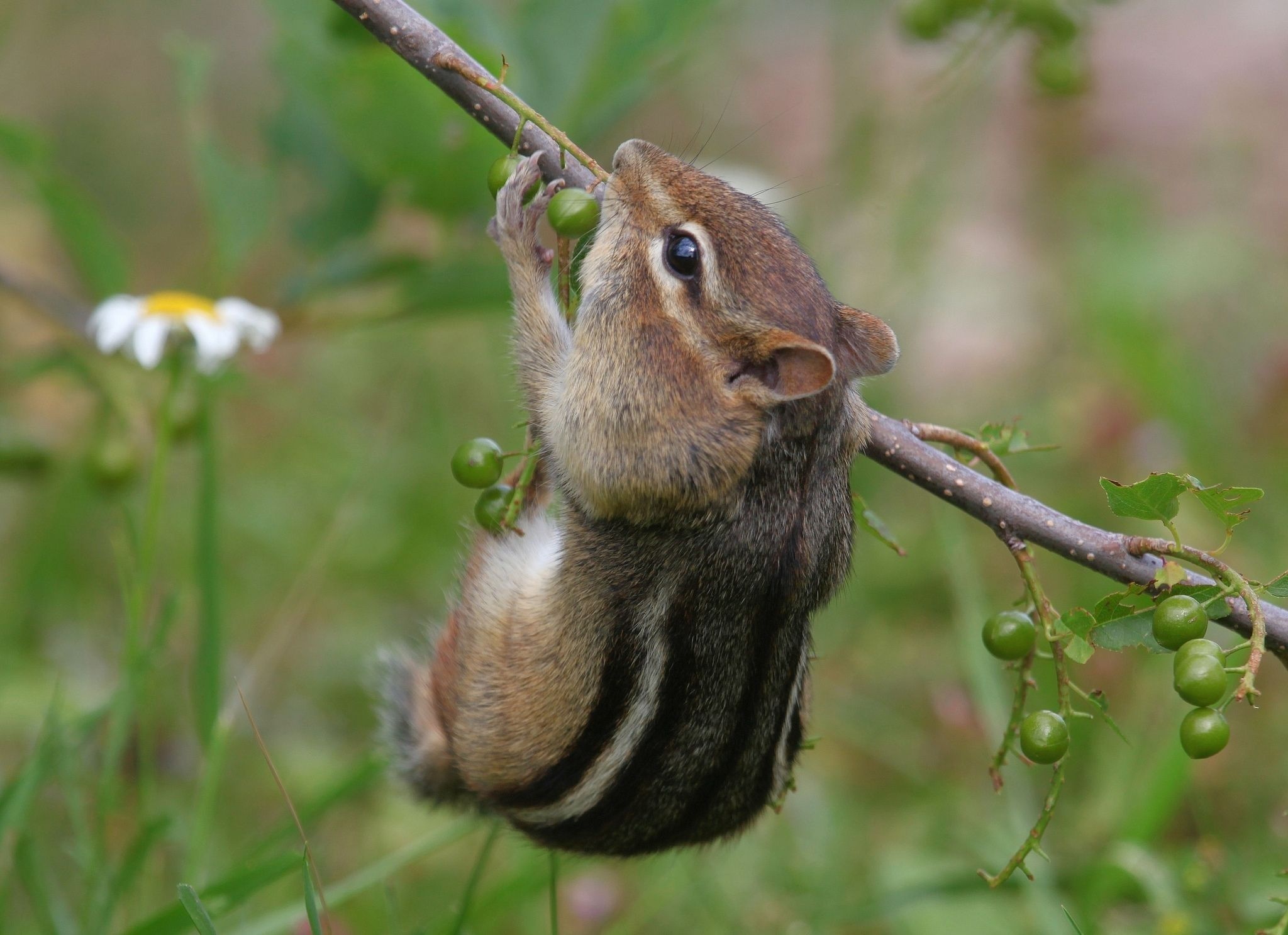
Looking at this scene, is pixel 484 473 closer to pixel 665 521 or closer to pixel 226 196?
pixel 665 521

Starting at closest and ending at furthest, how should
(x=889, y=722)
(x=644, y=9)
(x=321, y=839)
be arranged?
(x=644, y=9) → (x=321, y=839) → (x=889, y=722)

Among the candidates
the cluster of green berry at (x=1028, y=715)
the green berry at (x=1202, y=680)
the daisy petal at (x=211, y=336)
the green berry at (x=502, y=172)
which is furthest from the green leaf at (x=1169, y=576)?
the daisy petal at (x=211, y=336)

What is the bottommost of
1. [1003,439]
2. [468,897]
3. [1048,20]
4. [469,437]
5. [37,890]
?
[469,437]

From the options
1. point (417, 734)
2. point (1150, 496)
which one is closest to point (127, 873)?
point (417, 734)

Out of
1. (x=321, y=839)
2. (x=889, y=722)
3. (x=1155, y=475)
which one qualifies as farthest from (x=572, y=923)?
(x=1155, y=475)

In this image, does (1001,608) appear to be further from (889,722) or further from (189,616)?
(189,616)

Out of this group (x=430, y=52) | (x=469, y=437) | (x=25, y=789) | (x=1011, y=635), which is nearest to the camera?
(x=1011, y=635)
